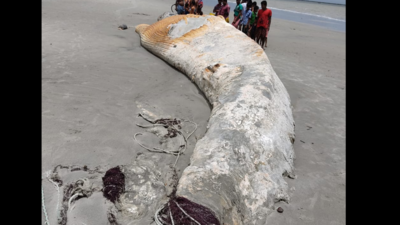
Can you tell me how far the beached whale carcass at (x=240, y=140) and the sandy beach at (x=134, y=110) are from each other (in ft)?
0.65

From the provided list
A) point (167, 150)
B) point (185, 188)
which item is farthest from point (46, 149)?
point (185, 188)

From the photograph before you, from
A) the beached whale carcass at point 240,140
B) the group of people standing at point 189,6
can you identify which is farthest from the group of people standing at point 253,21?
the beached whale carcass at point 240,140

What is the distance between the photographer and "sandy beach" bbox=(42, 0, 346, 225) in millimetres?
2545

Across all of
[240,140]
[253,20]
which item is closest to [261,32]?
[253,20]

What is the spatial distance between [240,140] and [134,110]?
1.73 meters

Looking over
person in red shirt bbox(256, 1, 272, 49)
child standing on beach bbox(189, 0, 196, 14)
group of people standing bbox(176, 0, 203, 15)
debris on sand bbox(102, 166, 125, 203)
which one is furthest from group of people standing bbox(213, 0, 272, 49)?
debris on sand bbox(102, 166, 125, 203)

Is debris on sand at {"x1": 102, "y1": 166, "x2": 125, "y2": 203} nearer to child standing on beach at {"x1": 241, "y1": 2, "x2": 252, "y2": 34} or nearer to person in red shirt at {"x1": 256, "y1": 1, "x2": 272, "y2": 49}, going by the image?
person in red shirt at {"x1": 256, "y1": 1, "x2": 272, "y2": 49}

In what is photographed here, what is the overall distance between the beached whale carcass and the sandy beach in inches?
7.8

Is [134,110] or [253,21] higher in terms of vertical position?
[253,21]

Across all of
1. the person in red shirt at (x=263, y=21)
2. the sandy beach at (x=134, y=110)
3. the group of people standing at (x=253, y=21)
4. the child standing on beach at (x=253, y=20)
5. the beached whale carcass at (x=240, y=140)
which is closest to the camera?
the beached whale carcass at (x=240, y=140)

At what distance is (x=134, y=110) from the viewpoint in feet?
12.2

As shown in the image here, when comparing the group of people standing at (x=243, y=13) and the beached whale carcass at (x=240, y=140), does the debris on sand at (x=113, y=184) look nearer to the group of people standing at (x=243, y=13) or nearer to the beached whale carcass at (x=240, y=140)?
the beached whale carcass at (x=240, y=140)

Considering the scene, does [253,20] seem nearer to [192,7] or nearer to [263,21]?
[263,21]

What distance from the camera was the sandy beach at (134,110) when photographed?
2545 millimetres
